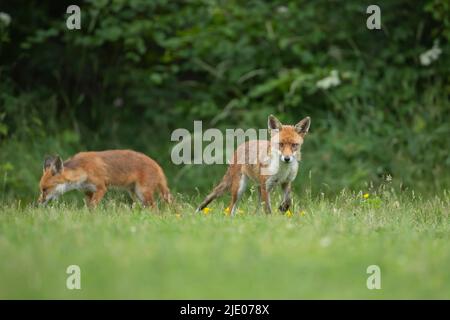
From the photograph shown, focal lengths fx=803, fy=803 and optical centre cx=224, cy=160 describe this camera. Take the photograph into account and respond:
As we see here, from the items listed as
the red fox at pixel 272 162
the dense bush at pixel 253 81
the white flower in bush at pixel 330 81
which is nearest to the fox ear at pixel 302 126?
the red fox at pixel 272 162

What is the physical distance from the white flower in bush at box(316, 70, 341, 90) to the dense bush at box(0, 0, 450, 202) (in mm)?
38

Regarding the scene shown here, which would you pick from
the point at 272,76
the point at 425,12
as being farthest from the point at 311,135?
the point at 425,12

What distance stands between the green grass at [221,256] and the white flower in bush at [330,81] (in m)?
5.89

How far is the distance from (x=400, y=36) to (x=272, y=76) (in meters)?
2.64

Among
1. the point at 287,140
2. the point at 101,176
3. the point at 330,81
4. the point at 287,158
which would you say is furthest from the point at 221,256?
the point at 330,81

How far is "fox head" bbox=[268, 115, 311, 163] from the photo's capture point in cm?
976

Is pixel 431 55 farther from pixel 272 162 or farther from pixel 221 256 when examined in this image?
pixel 221 256

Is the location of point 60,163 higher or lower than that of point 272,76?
lower

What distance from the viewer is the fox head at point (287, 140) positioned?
9.76 m

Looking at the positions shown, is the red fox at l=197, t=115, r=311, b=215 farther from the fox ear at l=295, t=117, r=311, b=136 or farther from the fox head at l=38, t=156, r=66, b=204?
the fox head at l=38, t=156, r=66, b=204

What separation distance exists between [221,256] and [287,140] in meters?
3.67

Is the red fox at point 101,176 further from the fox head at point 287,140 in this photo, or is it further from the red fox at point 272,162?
the fox head at point 287,140

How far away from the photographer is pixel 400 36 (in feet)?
49.3
